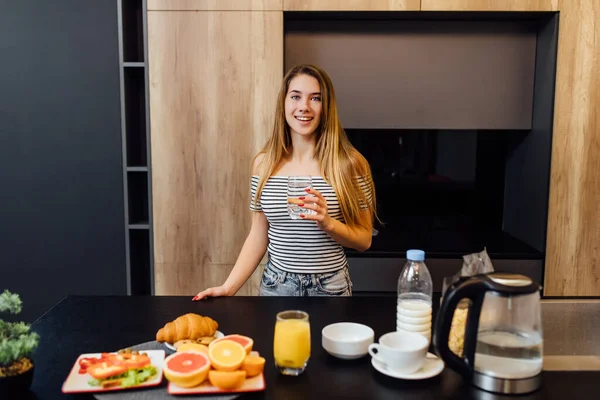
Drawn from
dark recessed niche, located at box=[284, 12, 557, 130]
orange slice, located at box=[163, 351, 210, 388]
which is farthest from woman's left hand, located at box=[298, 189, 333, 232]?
dark recessed niche, located at box=[284, 12, 557, 130]

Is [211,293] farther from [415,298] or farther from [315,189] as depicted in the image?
[415,298]

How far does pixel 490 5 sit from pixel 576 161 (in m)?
0.86

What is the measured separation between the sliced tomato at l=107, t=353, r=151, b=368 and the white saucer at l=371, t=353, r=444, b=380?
0.49m

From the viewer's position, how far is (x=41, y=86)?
3.09 meters

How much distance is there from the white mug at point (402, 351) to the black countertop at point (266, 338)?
0.11ft

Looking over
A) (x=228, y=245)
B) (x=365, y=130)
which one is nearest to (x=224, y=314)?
(x=228, y=245)

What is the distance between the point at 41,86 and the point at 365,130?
5.83ft

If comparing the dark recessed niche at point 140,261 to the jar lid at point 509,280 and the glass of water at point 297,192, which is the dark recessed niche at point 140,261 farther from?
the jar lid at point 509,280

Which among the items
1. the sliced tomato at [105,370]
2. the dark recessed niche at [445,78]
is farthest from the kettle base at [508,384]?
the dark recessed niche at [445,78]

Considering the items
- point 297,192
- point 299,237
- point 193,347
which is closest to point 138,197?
point 299,237

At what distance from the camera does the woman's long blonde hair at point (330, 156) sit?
6.54ft

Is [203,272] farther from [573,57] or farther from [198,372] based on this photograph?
[573,57]

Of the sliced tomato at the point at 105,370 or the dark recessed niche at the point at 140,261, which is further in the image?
the dark recessed niche at the point at 140,261

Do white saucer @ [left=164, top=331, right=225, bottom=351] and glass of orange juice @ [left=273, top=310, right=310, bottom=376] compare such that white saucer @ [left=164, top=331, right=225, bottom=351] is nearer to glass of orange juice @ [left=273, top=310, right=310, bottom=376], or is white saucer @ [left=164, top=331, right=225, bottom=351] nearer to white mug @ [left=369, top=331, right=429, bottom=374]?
glass of orange juice @ [left=273, top=310, right=310, bottom=376]
